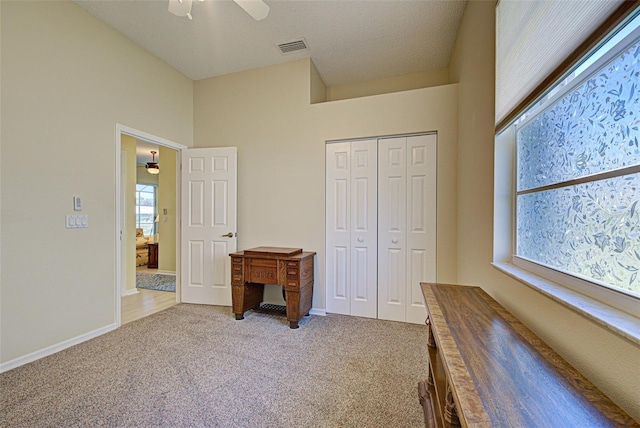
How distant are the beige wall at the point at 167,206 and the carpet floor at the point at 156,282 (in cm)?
31

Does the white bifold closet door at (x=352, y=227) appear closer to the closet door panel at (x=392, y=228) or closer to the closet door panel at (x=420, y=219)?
the closet door panel at (x=392, y=228)

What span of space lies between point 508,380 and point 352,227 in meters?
2.39

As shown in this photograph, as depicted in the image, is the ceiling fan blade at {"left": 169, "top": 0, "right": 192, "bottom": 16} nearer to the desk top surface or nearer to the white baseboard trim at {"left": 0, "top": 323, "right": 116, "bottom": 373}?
the desk top surface

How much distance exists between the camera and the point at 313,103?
10.7ft

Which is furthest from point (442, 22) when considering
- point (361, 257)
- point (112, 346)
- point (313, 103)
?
point (112, 346)

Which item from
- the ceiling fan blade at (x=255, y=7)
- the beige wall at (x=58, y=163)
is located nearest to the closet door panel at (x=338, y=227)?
the ceiling fan blade at (x=255, y=7)

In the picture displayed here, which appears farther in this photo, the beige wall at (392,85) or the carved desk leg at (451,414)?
the beige wall at (392,85)

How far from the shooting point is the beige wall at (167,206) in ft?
16.8

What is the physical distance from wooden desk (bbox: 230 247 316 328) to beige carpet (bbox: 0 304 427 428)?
24 cm

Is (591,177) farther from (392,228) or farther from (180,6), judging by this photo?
Answer: (180,6)

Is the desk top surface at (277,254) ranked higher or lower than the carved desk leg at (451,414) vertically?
higher

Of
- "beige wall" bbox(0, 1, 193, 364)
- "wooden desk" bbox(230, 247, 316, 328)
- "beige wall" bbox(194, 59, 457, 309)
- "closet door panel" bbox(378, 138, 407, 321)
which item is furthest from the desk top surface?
"beige wall" bbox(0, 1, 193, 364)

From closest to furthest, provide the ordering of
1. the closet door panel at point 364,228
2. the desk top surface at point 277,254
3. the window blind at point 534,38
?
the window blind at point 534,38
the desk top surface at point 277,254
the closet door panel at point 364,228

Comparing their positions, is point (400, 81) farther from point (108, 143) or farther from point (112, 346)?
point (112, 346)
